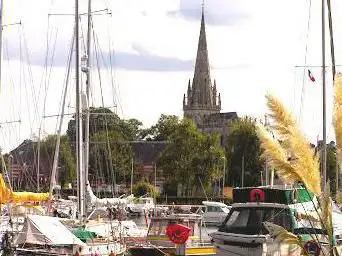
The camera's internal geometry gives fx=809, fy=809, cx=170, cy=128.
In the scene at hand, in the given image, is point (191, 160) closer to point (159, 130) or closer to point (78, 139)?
point (159, 130)

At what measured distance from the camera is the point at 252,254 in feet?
64.5

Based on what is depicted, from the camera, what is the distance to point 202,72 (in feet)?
604

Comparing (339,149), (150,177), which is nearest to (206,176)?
(150,177)

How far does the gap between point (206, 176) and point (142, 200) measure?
2484 centimetres

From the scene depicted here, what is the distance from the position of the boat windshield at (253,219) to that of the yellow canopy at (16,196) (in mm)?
9853

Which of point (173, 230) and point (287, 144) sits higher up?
point (287, 144)

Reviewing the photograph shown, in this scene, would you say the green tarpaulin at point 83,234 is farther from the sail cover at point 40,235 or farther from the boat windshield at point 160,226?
the sail cover at point 40,235

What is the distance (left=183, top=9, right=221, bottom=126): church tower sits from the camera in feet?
601

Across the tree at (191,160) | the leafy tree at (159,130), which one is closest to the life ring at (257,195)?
the tree at (191,160)

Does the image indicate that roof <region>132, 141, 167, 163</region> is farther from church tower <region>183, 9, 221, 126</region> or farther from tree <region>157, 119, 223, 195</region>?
tree <region>157, 119, 223, 195</region>

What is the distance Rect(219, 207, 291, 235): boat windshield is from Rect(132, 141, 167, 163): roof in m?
135

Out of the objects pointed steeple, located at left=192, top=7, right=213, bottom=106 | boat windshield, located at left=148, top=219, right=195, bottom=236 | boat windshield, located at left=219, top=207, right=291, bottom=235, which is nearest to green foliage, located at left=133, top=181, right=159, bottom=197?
boat windshield, located at left=148, top=219, right=195, bottom=236

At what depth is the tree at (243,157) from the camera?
105312mm

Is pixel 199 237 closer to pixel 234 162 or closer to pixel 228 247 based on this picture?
pixel 228 247
